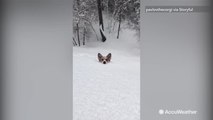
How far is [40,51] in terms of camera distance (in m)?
2.18

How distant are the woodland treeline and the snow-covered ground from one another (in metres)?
0.06

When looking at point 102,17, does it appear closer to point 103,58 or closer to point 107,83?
point 103,58

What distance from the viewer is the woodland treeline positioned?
217cm

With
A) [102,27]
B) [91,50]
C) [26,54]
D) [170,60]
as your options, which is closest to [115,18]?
[102,27]

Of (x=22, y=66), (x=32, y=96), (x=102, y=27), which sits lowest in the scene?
(x=32, y=96)

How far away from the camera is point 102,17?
2182mm

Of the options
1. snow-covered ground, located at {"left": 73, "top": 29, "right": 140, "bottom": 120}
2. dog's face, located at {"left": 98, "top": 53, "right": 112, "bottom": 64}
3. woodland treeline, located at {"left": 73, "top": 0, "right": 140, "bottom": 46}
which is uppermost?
woodland treeline, located at {"left": 73, "top": 0, "right": 140, "bottom": 46}

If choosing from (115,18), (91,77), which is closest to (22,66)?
(91,77)

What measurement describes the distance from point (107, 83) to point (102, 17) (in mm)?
365

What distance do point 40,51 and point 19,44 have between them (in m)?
0.12

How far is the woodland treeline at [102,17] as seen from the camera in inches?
85.4

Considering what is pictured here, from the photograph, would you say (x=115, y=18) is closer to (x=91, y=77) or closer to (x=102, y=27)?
(x=102, y=27)

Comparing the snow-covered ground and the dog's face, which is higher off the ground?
the dog's face

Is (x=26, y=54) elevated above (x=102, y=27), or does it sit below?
below
